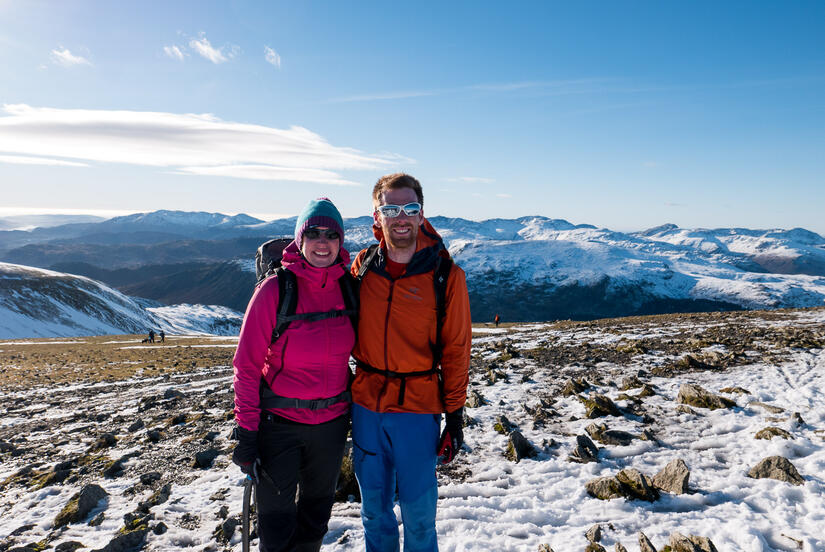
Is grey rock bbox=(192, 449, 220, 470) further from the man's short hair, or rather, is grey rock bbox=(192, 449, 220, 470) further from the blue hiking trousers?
the man's short hair

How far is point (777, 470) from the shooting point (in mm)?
6816

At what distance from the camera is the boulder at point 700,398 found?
1011cm

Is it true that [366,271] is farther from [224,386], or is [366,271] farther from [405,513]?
[224,386]

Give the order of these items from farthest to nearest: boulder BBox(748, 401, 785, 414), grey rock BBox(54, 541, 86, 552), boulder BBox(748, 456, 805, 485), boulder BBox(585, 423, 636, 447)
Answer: boulder BBox(748, 401, 785, 414), boulder BBox(585, 423, 636, 447), boulder BBox(748, 456, 805, 485), grey rock BBox(54, 541, 86, 552)

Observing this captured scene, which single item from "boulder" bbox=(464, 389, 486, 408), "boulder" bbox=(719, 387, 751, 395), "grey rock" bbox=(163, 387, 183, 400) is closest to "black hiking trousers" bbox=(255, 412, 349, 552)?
"boulder" bbox=(464, 389, 486, 408)

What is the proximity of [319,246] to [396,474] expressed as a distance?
282 centimetres

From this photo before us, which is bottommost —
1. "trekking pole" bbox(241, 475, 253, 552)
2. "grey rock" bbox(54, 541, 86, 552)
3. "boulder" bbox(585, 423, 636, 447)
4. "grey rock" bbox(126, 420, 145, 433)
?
"grey rock" bbox(126, 420, 145, 433)

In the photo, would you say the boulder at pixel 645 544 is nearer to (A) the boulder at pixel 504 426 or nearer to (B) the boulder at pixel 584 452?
(B) the boulder at pixel 584 452

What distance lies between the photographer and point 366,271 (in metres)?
4.98

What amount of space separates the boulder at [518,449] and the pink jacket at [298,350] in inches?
202

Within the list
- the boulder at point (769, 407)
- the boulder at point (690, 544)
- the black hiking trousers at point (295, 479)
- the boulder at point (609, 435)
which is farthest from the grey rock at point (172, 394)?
the boulder at point (769, 407)

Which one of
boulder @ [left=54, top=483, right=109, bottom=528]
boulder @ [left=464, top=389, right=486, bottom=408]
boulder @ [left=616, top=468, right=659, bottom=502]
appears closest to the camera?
boulder @ [left=616, top=468, right=659, bottom=502]

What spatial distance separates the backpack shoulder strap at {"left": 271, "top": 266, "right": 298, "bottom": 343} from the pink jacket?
0.18 ft

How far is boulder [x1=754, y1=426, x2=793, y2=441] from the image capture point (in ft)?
26.8
